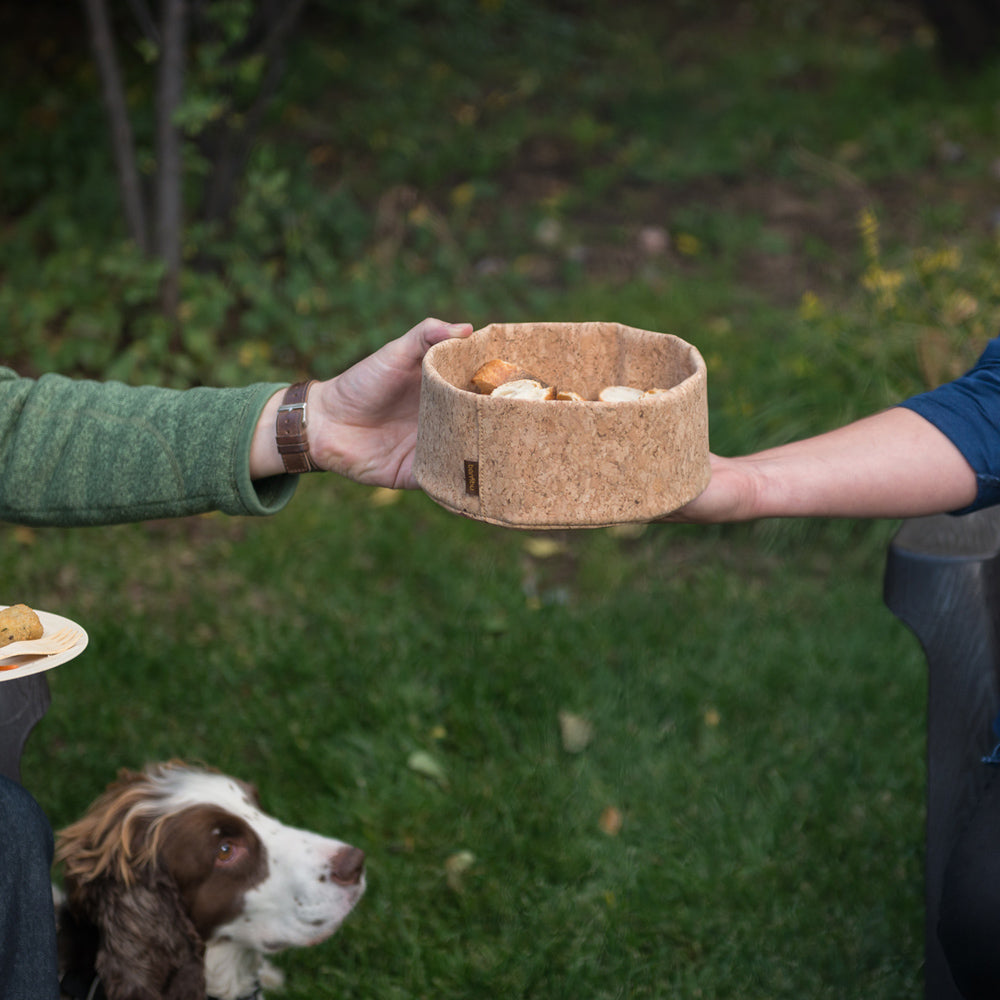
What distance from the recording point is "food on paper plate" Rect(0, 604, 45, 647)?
5.15 feet

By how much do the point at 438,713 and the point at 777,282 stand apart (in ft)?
9.45

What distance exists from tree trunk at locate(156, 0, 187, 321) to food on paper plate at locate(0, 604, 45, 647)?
2.88 meters

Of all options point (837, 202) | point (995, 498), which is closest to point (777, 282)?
point (837, 202)

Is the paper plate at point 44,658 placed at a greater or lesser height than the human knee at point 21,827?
greater

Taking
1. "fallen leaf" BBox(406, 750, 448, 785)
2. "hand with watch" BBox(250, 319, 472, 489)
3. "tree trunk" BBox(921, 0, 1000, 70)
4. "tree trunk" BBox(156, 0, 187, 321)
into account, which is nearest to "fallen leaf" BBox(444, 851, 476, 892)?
"fallen leaf" BBox(406, 750, 448, 785)

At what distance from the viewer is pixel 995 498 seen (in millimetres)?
1909

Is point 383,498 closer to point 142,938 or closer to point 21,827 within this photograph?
point 142,938

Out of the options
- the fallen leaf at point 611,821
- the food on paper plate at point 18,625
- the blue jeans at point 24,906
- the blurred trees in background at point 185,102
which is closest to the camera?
the blue jeans at point 24,906

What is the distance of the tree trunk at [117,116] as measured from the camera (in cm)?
419

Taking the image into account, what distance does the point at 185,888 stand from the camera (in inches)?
75.3

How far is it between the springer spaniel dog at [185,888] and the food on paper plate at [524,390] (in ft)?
→ 2.82

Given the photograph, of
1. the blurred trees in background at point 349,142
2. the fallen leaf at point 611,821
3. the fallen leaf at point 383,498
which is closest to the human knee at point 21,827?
the fallen leaf at point 611,821

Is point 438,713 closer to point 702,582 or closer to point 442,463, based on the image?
point 702,582

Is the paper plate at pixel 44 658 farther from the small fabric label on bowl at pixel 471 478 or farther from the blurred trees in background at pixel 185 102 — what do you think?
the blurred trees in background at pixel 185 102
